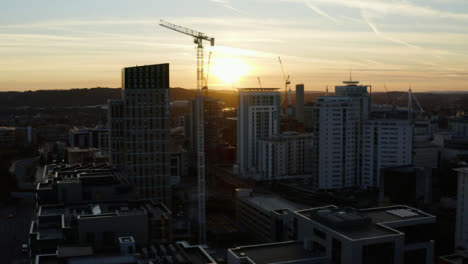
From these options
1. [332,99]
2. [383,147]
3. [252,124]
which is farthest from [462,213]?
[252,124]

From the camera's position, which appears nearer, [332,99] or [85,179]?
[85,179]

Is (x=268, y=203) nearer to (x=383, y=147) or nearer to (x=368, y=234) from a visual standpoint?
(x=368, y=234)

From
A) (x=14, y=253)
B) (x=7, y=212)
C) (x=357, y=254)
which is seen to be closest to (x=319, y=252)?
(x=357, y=254)

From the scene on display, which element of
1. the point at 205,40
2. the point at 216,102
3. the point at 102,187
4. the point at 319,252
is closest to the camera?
the point at 319,252

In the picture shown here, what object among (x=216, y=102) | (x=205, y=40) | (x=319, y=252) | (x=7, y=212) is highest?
(x=205, y=40)

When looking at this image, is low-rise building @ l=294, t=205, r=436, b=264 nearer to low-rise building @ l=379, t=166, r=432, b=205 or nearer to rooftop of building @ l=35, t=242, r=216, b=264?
rooftop of building @ l=35, t=242, r=216, b=264

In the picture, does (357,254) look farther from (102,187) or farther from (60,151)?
(60,151)

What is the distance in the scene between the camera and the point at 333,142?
20562 mm

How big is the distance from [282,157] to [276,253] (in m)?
14.9

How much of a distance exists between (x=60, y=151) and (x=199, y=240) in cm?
1899

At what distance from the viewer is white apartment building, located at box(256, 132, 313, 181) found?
22.6m

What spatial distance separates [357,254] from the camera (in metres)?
7.36

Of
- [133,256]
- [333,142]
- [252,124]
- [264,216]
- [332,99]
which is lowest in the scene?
[264,216]

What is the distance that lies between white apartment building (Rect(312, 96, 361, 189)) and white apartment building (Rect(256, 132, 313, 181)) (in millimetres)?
2169
